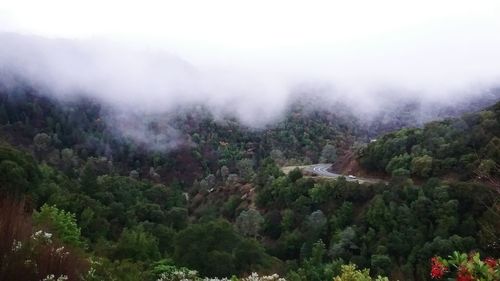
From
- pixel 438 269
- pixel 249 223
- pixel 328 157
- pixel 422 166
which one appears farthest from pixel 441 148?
pixel 438 269

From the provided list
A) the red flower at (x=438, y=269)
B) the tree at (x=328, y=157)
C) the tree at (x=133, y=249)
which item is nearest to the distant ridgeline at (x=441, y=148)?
the tree at (x=328, y=157)

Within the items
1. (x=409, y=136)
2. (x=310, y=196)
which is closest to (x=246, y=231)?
(x=310, y=196)

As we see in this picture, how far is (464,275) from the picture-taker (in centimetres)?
873

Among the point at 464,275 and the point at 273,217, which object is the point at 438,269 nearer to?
the point at 464,275

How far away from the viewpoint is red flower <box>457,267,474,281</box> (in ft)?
28.2

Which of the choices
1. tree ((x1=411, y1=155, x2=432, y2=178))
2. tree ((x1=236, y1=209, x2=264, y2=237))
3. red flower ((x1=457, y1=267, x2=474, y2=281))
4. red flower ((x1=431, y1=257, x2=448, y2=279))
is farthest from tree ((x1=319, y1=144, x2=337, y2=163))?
red flower ((x1=457, y1=267, x2=474, y2=281))

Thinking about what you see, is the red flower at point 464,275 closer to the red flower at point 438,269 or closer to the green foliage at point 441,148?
the red flower at point 438,269

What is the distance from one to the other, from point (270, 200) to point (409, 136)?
24656 mm

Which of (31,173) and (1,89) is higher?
(31,173)

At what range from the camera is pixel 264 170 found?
100m

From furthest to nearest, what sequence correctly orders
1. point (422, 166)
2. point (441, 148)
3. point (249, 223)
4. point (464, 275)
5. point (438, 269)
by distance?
point (441, 148) → point (249, 223) → point (422, 166) → point (438, 269) → point (464, 275)

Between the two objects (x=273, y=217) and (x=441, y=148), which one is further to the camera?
(x=273, y=217)

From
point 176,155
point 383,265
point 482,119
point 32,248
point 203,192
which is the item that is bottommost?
point 176,155

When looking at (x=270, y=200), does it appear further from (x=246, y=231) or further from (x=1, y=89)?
(x=1, y=89)
